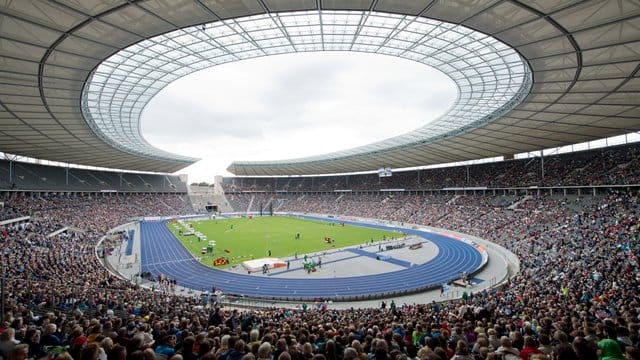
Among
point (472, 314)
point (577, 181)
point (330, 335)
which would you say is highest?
point (577, 181)

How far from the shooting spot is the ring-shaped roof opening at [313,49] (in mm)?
14406

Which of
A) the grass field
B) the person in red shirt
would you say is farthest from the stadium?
the grass field

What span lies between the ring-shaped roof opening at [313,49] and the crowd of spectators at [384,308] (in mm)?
11280

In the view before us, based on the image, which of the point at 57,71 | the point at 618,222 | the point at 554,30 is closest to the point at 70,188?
the point at 57,71

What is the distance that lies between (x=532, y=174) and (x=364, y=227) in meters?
25.8

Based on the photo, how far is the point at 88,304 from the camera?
1302 cm

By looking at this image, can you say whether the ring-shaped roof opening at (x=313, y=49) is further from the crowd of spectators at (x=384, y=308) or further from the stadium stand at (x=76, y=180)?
the stadium stand at (x=76, y=180)

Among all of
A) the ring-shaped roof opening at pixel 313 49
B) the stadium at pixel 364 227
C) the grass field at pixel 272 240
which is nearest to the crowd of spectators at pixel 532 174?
the stadium at pixel 364 227

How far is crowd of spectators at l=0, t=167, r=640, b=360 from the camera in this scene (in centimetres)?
497

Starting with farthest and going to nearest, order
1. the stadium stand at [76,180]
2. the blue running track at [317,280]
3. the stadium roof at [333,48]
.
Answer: the stadium stand at [76,180]
the blue running track at [317,280]
the stadium roof at [333,48]

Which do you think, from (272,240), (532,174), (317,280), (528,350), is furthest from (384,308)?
(532,174)

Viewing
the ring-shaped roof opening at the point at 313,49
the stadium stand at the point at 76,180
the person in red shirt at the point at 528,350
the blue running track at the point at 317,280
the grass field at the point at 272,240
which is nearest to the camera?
the person in red shirt at the point at 528,350

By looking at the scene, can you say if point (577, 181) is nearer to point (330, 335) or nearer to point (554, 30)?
point (554, 30)

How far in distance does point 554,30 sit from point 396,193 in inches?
2221
